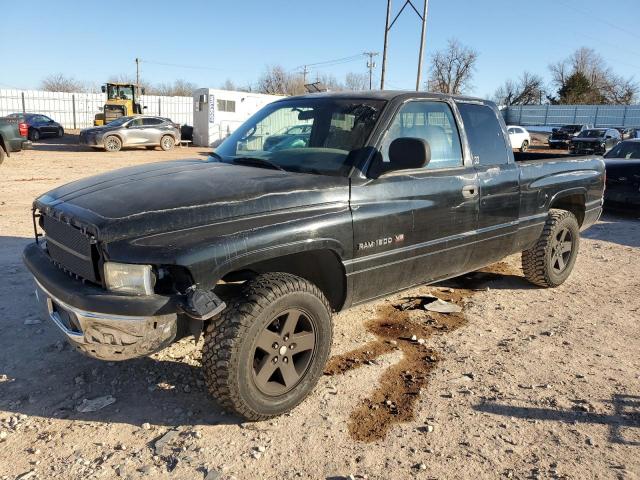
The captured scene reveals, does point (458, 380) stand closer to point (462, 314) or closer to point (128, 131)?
point (462, 314)

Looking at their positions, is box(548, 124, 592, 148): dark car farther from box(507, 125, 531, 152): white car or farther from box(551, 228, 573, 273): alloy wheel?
box(551, 228, 573, 273): alloy wheel

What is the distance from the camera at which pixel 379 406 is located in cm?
324

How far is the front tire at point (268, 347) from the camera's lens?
277 centimetres

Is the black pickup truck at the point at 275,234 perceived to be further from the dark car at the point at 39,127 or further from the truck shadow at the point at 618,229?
the dark car at the point at 39,127

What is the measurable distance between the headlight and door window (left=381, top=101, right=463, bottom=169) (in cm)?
182

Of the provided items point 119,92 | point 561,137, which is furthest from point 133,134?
point 561,137

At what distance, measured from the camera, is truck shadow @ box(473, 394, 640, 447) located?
304cm

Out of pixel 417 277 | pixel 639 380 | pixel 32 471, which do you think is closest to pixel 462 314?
pixel 417 277

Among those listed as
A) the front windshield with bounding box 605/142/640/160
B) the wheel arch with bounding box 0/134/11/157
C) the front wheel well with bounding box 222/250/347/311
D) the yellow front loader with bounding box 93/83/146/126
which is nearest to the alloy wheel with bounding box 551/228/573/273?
the front wheel well with bounding box 222/250/347/311

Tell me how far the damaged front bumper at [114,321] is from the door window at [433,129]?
1.87 m

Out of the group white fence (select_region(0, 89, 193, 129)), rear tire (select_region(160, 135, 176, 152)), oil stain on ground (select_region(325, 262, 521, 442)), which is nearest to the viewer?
oil stain on ground (select_region(325, 262, 521, 442))

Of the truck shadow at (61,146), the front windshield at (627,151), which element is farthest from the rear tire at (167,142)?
the front windshield at (627,151)

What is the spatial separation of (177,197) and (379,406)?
176 cm

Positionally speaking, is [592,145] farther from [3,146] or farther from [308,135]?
[308,135]
